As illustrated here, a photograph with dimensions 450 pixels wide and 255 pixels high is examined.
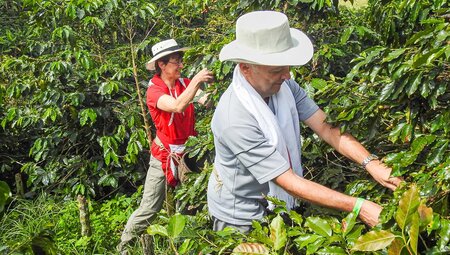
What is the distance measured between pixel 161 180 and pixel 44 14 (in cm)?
222

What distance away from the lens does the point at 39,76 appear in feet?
18.0

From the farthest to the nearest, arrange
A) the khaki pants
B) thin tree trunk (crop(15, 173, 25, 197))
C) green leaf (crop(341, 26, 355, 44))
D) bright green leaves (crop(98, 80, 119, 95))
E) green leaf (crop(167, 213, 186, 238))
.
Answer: thin tree trunk (crop(15, 173, 25, 197))
bright green leaves (crop(98, 80, 119, 95))
green leaf (crop(341, 26, 355, 44))
the khaki pants
green leaf (crop(167, 213, 186, 238))

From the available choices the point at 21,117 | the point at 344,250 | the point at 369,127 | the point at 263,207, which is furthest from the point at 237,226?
the point at 21,117

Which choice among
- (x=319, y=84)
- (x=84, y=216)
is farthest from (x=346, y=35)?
A: (x=84, y=216)

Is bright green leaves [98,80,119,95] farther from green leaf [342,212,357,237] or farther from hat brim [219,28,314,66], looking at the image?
green leaf [342,212,357,237]

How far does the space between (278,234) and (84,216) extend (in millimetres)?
3259

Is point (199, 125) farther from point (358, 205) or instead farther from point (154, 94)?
point (358, 205)

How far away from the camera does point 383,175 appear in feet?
7.68

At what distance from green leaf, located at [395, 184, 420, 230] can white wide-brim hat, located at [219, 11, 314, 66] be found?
911mm

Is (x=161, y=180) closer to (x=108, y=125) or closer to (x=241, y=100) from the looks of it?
(x=108, y=125)

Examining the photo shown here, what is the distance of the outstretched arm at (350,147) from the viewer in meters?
2.32

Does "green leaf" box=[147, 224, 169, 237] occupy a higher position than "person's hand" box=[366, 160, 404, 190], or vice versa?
"green leaf" box=[147, 224, 169, 237]

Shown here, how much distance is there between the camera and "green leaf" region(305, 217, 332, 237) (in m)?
1.84

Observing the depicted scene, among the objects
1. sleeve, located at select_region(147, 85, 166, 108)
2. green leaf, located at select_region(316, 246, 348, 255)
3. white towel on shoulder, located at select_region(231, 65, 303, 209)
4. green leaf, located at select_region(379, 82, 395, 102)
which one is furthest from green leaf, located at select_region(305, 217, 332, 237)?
sleeve, located at select_region(147, 85, 166, 108)
